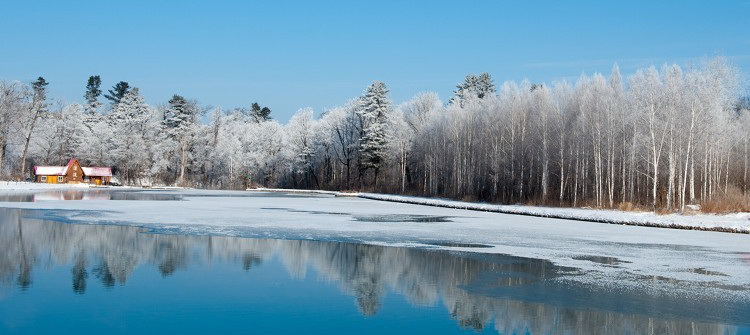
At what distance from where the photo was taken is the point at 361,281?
49.5ft

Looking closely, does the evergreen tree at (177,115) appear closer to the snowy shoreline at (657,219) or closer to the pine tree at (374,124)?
the pine tree at (374,124)

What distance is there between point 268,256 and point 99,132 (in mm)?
91888

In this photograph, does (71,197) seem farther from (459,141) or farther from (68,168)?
(68,168)

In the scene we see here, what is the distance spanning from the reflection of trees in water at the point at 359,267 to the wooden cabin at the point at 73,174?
7407 cm

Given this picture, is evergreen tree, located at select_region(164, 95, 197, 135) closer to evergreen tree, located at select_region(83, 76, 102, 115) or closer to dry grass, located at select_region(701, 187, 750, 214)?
evergreen tree, located at select_region(83, 76, 102, 115)

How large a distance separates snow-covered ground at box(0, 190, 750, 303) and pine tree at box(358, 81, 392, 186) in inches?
1784

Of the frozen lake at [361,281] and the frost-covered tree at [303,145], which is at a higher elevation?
the frost-covered tree at [303,145]

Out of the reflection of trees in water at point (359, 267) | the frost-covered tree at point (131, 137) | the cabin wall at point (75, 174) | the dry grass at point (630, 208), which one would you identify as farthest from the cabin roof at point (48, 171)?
the dry grass at point (630, 208)

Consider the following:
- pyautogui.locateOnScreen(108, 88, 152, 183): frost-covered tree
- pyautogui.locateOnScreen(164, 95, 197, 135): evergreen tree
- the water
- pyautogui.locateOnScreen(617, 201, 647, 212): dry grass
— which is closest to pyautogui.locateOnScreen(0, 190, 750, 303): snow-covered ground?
pyautogui.locateOnScreen(617, 201, 647, 212): dry grass

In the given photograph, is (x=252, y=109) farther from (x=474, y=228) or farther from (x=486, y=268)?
(x=486, y=268)

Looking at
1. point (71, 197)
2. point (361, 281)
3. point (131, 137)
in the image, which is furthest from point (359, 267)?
point (131, 137)

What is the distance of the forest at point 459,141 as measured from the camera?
1716 inches

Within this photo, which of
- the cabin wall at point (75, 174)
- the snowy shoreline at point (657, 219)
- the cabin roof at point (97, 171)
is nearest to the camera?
the snowy shoreline at point (657, 219)

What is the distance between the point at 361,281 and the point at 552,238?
43.0 feet
